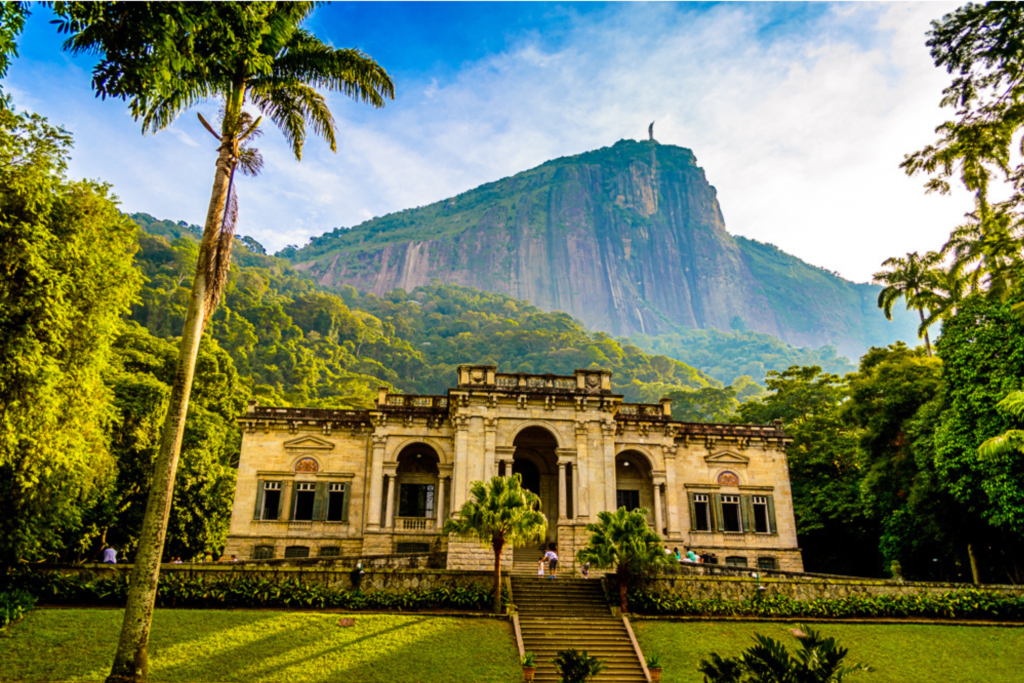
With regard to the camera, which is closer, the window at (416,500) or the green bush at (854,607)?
the green bush at (854,607)

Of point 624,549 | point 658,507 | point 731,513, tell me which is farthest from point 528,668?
point 731,513

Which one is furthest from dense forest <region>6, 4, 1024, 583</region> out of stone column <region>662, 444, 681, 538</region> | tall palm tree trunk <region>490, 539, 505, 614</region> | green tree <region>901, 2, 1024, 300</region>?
tall palm tree trunk <region>490, 539, 505, 614</region>

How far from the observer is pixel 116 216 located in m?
20.9

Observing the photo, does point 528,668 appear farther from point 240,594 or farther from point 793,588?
point 793,588

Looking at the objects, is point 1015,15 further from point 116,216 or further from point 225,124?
point 116,216

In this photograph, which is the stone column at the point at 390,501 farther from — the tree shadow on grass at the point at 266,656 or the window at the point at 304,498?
the tree shadow on grass at the point at 266,656

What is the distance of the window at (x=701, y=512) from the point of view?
32281 mm

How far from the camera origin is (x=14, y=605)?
16453mm

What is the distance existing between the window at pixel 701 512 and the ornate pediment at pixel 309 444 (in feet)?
61.6

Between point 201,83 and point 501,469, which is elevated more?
point 201,83

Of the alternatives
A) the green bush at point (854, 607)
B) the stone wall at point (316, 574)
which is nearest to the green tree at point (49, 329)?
the stone wall at point (316, 574)

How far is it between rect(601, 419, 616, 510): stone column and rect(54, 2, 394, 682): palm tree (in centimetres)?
1780

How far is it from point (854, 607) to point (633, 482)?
1337cm

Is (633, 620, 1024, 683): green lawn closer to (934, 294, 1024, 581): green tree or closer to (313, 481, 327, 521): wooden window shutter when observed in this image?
(934, 294, 1024, 581): green tree
